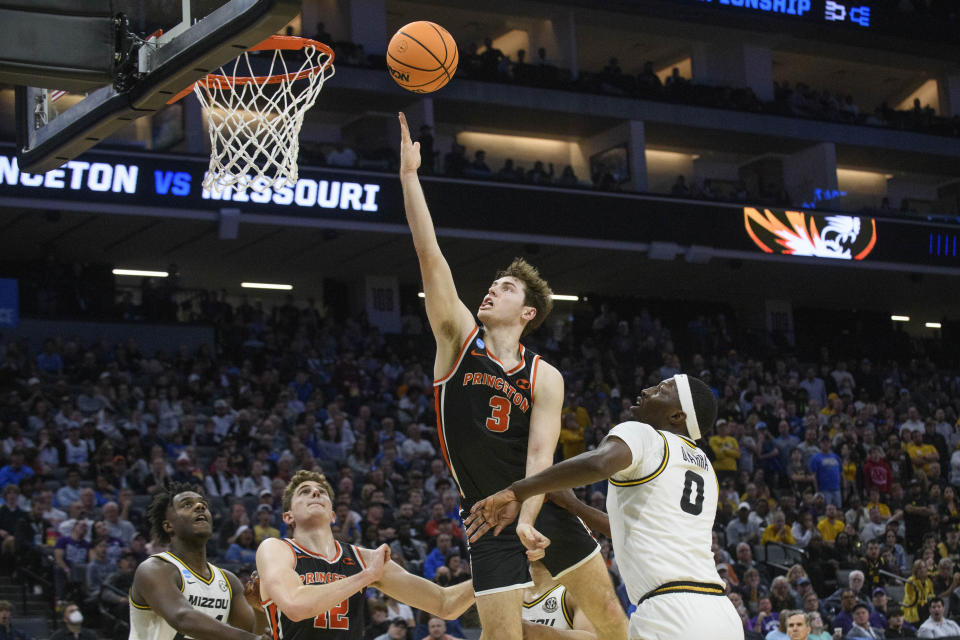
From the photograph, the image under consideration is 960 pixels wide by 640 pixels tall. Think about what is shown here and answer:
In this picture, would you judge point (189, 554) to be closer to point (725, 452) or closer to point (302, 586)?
point (302, 586)

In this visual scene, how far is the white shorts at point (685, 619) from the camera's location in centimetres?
523

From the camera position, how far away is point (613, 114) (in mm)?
28812

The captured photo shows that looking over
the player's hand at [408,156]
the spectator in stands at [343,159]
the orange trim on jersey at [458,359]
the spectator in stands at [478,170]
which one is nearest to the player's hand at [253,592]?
the orange trim on jersey at [458,359]

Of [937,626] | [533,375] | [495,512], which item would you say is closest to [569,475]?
[495,512]

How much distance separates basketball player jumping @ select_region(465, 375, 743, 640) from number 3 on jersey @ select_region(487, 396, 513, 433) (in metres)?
0.53

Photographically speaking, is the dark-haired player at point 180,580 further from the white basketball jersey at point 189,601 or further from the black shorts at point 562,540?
the black shorts at point 562,540

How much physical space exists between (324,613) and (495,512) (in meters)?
1.14

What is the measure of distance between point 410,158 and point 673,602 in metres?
2.44

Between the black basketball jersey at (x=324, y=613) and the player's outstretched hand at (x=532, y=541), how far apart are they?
0.88 meters

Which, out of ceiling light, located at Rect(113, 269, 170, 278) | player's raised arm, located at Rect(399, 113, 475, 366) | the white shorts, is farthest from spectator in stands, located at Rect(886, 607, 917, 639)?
ceiling light, located at Rect(113, 269, 170, 278)

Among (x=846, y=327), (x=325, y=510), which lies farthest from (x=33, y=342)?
(x=846, y=327)

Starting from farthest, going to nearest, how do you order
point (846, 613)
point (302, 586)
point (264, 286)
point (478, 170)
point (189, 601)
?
point (264, 286)
point (478, 170)
point (846, 613)
point (189, 601)
point (302, 586)

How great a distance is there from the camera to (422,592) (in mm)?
6289

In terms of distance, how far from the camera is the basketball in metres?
7.36
